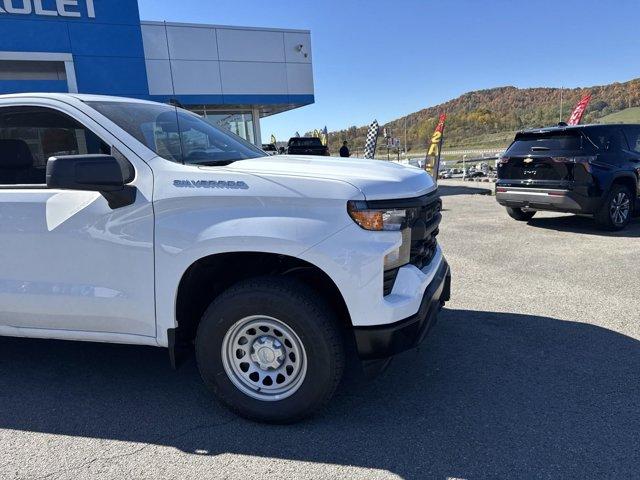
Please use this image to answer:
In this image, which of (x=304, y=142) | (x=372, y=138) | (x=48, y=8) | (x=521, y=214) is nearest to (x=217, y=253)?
(x=521, y=214)

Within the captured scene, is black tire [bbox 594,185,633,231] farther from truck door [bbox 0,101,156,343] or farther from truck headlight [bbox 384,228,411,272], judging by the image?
truck door [bbox 0,101,156,343]

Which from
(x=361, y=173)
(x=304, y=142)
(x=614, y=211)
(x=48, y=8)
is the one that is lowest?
(x=614, y=211)

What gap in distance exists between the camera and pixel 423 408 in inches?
115

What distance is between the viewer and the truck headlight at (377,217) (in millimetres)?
2500

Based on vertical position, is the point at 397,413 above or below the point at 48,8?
below

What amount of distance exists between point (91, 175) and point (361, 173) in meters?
1.52

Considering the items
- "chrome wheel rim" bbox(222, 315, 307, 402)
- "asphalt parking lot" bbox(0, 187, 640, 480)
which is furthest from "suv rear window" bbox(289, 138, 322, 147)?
"chrome wheel rim" bbox(222, 315, 307, 402)

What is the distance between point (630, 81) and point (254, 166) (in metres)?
75.4

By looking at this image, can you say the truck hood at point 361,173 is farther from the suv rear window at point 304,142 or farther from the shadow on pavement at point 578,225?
the suv rear window at point 304,142

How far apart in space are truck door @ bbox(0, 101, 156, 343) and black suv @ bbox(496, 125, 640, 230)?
712 cm

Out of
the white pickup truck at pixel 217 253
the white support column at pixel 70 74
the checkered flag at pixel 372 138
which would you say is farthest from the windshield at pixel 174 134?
the checkered flag at pixel 372 138

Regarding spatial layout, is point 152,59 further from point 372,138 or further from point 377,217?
point 377,217

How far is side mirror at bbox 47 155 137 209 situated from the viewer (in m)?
2.52

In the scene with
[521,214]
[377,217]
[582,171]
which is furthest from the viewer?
[521,214]
